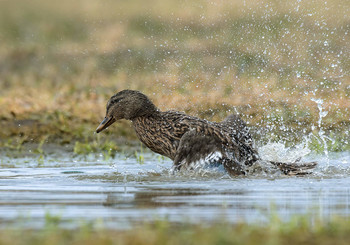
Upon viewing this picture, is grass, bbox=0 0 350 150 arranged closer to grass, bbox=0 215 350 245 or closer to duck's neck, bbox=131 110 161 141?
duck's neck, bbox=131 110 161 141

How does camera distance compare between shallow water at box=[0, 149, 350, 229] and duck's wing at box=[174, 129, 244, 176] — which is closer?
shallow water at box=[0, 149, 350, 229]

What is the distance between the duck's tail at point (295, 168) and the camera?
8.69 m

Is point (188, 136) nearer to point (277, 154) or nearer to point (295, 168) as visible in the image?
point (295, 168)

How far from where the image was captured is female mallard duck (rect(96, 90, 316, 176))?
869 centimetres

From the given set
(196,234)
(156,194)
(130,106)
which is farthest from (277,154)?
(196,234)

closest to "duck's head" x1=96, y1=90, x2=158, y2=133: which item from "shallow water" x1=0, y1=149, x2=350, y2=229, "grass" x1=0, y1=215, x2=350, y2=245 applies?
"shallow water" x1=0, y1=149, x2=350, y2=229

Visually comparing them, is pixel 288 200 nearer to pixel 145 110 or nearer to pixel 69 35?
pixel 145 110

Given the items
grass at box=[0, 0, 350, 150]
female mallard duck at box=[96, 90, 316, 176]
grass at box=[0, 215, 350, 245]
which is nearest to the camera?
grass at box=[0, 215, 350, 245]

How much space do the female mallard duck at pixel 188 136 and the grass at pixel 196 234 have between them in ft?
11.8

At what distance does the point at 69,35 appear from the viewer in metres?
19.9

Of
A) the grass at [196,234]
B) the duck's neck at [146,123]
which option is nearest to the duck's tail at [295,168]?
the duck's neck at [146,123]

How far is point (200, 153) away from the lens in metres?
8.70

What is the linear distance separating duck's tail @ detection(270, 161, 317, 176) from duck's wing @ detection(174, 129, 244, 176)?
0.49 meters

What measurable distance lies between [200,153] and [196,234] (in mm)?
4153
